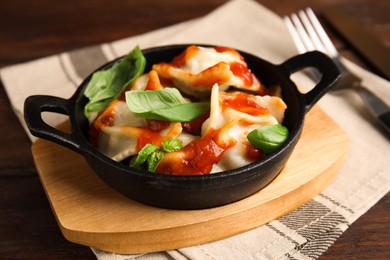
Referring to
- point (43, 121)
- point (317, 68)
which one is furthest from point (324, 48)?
point (43, 121)

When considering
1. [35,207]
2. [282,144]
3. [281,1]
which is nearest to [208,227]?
[282,144]

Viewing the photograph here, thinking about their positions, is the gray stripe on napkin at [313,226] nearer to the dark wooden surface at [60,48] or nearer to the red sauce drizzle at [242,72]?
the dark wooden surface at [60,48]

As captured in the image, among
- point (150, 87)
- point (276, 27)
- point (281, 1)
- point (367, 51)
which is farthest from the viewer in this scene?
point (281, 1)

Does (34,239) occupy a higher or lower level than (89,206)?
lower

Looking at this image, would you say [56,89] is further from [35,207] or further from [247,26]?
[247,26]

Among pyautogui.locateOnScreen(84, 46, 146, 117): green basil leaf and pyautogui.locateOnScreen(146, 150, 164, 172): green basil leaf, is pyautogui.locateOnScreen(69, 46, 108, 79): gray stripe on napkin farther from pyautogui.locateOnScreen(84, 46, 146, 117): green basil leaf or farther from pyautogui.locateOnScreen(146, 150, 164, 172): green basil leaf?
pyautogui.locateOnScreen(146, 150, 164, 172): green basil leaf
